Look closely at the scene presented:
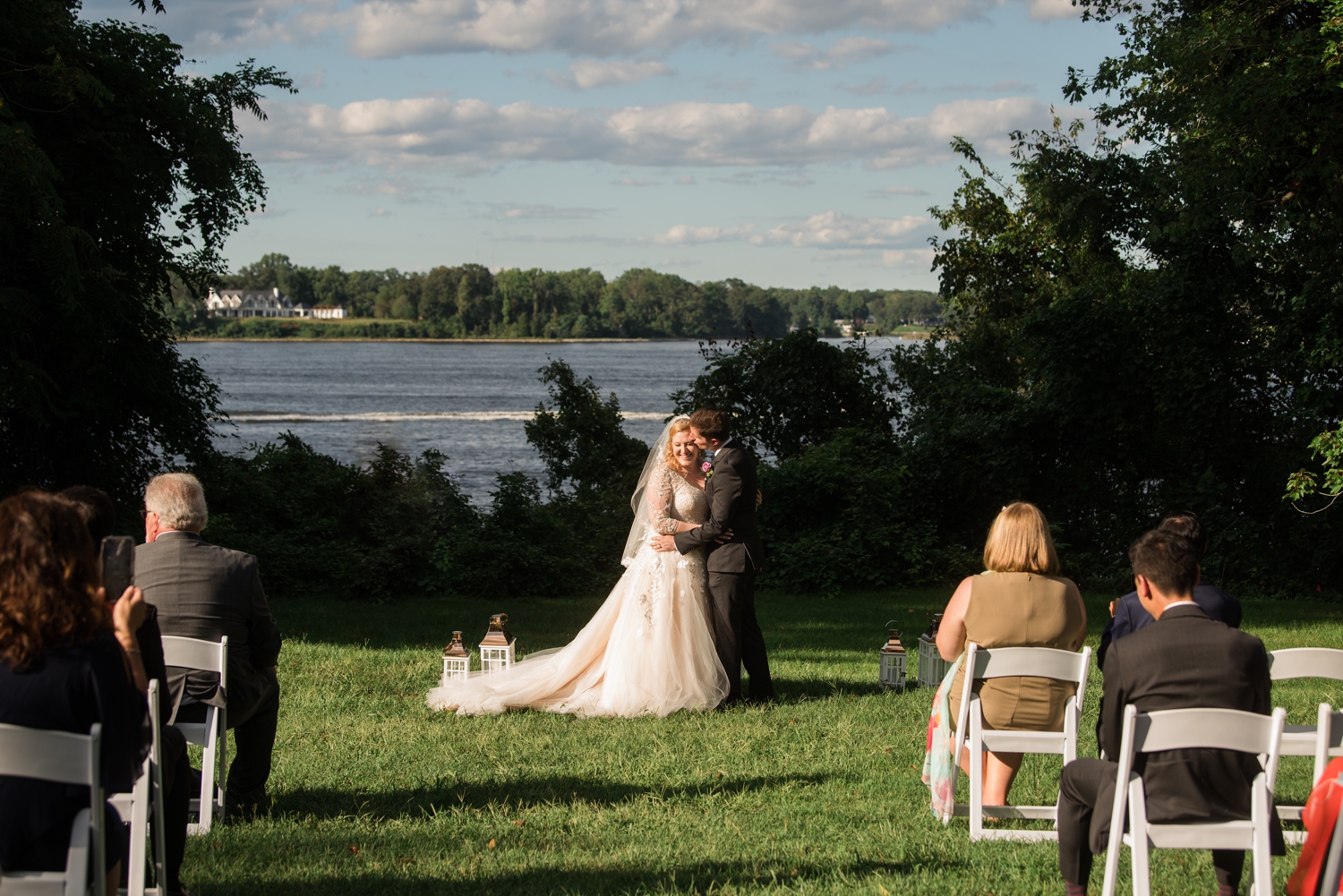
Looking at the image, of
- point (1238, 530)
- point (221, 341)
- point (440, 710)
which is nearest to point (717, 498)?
point (440, 710)

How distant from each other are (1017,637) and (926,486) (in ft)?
44.8

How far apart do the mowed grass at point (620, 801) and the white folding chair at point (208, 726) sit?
139mm

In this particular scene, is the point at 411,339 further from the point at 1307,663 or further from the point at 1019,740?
the point at 1307,663

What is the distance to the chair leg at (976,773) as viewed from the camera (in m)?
5.12

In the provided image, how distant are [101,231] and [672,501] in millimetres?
9504

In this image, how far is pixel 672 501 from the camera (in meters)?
8.36

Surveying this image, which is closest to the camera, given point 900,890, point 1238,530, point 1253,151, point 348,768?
point 900,890

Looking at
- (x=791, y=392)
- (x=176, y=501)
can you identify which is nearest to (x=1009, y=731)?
(x=176, y=501)

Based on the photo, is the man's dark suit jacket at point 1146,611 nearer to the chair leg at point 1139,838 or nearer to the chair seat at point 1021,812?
the chair seat at point 1021,812

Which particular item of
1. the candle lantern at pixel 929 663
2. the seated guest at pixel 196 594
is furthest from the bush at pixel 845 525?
the seated guest at pixel 196 594

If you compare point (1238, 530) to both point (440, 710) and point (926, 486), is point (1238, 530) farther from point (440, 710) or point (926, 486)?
point (440, 710)

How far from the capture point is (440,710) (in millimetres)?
8117

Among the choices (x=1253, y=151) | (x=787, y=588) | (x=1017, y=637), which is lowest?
(x=787, y=588)

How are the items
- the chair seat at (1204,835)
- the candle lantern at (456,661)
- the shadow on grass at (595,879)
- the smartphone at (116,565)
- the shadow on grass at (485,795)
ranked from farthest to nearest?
the candle lantern at (456,661)
the shadow on grass at (485,795)
the shadow on grass at (595,879)
the chair seat at (1204,835)
the smartphone at (116,565)
